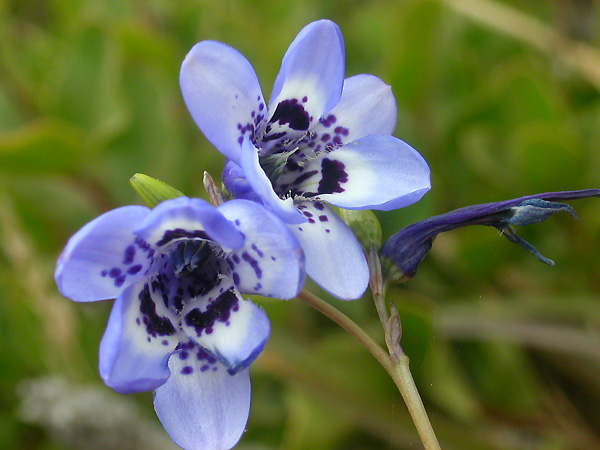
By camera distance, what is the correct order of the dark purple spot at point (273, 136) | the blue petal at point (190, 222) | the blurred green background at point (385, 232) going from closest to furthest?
the blue petal at point (190, 222), the dark purple spot at point (273, 136), the blurred green background at point (385, 232)

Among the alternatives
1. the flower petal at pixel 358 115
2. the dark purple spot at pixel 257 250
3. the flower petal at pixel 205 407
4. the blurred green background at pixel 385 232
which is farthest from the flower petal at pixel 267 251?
the blurred green background at pixel 385 232

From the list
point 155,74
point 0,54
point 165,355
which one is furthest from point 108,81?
point 165,355

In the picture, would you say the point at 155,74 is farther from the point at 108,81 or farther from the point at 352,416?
the point at 352,416

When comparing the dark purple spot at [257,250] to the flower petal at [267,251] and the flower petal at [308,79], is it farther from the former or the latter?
the flower petal at [308,79]

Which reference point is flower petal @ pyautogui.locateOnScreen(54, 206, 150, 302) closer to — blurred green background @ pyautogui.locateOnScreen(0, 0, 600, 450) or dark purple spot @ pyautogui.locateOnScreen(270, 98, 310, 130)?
dark purple spot @ pyautogui.locateOnScreen(270, 98, 310, 130)

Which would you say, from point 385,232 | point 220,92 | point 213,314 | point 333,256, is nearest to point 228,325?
point 213,314
